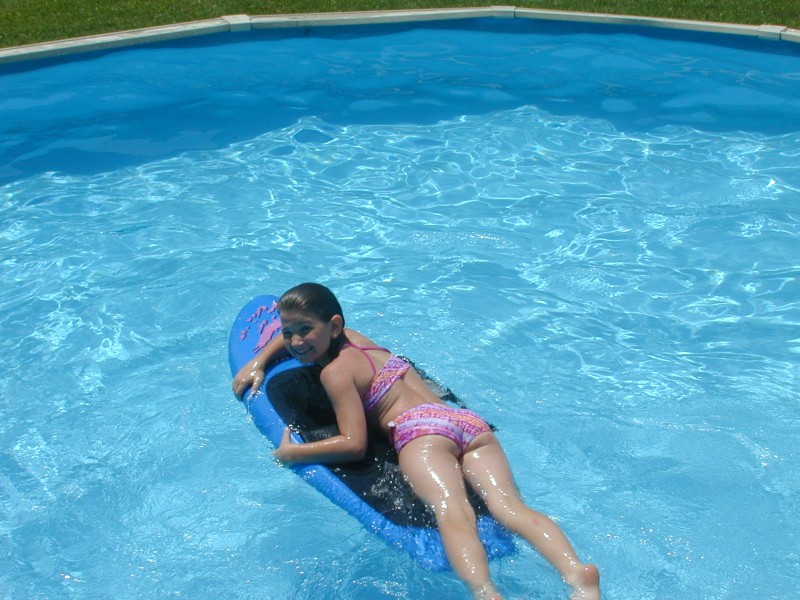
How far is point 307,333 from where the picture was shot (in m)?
3.50

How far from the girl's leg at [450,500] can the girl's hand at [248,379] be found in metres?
0.80

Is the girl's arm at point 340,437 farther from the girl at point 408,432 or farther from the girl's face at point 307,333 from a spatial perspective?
the girl's face at point 307,333

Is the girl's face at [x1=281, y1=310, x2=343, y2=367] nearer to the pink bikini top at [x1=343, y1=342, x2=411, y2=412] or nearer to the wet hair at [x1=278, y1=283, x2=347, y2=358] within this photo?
the wet hair at [x1=278, y1=283, x2=347, y2=358]

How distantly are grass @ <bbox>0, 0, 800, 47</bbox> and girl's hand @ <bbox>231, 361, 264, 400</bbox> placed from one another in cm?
560

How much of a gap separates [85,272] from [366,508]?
9.94 ft

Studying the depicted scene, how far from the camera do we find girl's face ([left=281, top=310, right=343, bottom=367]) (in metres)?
3.48

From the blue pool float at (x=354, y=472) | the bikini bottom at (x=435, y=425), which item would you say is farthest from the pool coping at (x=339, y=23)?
the bikini bottom at (x=435, y=425)

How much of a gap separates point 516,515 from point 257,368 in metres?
1.38

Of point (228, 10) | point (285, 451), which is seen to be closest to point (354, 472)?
point (285, 451)

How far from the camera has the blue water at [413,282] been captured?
12.5 feet

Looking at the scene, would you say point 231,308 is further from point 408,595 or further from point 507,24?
point 507,24

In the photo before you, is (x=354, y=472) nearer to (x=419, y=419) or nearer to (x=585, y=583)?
(x=419, y=419)

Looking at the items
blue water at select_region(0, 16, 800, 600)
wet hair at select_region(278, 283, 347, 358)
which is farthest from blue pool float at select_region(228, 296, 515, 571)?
wet hair at select_region(278, 283, 347, 358)

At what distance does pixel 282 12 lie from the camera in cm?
902
